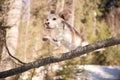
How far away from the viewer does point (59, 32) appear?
14.4 feet

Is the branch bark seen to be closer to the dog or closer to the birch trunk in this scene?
the birch trunk

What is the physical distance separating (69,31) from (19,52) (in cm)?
87

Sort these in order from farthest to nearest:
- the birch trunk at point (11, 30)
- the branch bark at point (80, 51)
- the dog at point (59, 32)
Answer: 1. the dog at point (59, 32)
2. the birch trunk at point (11, 30)
3. the branch bark at point (80, 51)

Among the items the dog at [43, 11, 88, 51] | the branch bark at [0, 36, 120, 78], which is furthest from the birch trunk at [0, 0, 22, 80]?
the branch bark at [0, 36, 120, 78]

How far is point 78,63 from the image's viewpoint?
4367 mm

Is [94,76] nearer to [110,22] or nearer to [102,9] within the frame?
[110,22]

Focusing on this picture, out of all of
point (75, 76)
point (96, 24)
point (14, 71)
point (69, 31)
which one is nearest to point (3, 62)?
point (75, 76)

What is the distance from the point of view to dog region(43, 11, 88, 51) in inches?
159

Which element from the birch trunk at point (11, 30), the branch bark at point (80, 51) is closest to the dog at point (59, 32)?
the birch trunk at point (11, 30)

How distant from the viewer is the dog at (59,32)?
404 cm

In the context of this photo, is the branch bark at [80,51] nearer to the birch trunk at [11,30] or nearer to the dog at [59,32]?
the birch trunk at [11,30]

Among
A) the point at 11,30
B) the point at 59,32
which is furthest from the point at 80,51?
the point at 59,32

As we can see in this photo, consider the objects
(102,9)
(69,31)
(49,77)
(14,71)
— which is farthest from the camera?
(102,9)

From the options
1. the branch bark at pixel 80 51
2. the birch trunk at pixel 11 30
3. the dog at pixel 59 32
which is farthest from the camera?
the dog at pixel 59 32
